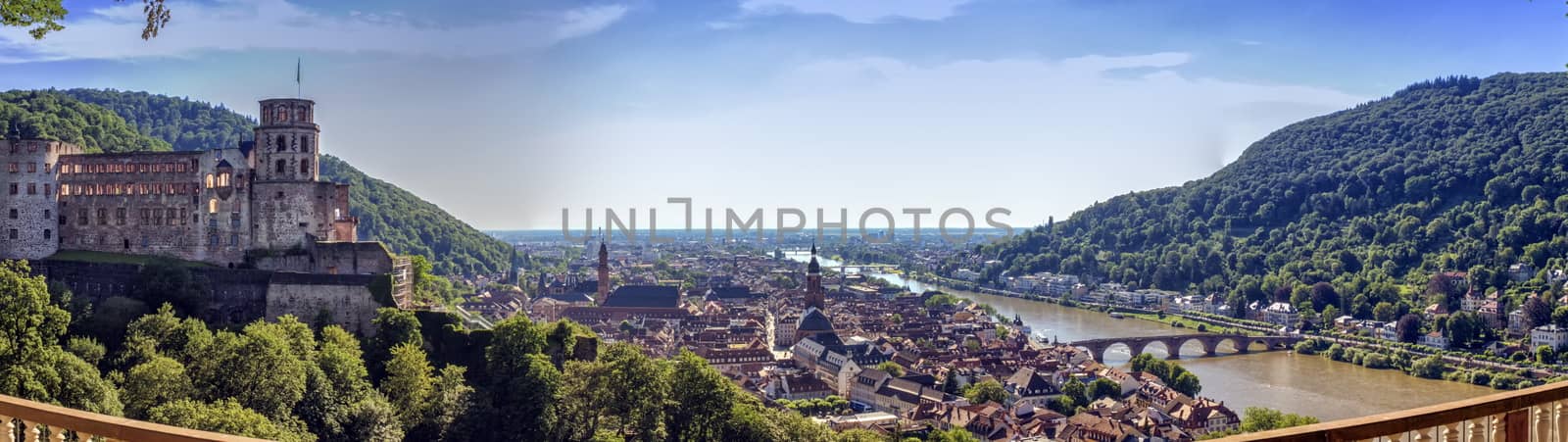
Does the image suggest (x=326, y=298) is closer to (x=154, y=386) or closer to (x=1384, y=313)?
(x=154, y=386)

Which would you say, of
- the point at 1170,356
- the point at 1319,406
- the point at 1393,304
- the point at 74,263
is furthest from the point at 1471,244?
the point at 74,263

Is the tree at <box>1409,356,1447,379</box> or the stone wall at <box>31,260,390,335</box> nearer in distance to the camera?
the stone wall at <box>31,260,390,335</box>

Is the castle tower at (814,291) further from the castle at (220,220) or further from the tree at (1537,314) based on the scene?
the castle at (220,220)

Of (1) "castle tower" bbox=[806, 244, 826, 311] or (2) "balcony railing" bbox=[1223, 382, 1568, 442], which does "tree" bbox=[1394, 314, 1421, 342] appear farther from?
(2) "balcony railing" bbox=[1223, 382, 1568, 442]

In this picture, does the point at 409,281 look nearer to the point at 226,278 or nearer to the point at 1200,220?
the point at 226,278

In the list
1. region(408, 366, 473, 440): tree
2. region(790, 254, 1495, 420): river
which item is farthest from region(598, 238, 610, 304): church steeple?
region(408, 366, 473, 440): tree

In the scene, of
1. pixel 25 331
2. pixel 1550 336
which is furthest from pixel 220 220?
pixel 1550 336

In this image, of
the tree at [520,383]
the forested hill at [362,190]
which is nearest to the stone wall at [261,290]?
the tree at [520,383]
